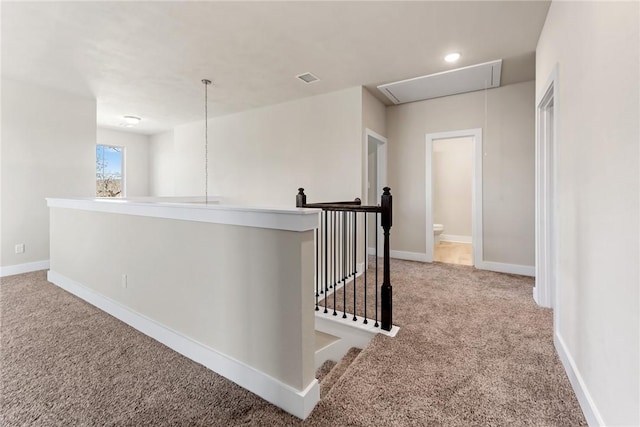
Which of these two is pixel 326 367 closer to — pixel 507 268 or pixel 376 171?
pixel 507 268

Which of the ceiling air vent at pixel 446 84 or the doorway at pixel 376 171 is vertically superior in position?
the ceiling air vent at pixel 446 84

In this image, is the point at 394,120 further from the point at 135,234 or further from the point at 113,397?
the point at 113,397

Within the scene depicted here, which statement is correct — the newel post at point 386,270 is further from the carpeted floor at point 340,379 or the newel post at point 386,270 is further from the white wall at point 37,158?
the white wall at point 37,158

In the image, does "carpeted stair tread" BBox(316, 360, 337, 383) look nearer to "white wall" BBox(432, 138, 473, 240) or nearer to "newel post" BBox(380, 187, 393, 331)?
"newel post" BBox(380, 187, 393, 331)

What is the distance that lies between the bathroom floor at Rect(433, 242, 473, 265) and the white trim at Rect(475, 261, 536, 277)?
14.1 inches

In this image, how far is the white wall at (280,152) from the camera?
12.7 ft

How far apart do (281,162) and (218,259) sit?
A: 3.07 metres

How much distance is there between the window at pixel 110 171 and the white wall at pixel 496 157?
253 inches

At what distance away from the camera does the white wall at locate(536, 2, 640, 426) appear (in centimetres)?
99

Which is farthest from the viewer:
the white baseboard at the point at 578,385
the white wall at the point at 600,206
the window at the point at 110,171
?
the window at the point at 110,171

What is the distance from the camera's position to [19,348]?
1.99 metres

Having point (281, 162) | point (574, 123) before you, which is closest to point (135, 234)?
point (281, 162)

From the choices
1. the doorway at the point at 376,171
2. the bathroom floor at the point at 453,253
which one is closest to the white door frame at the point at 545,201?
the bathroom floor at the point at 453,253

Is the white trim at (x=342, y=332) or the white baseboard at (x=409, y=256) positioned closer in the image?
the white trim at (x=342, y=332)
